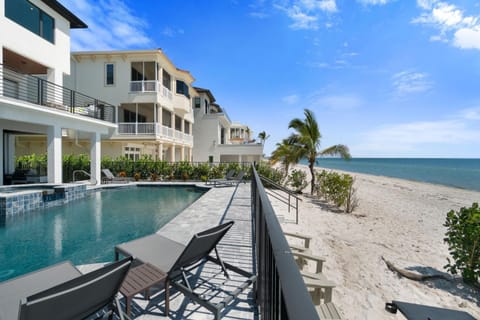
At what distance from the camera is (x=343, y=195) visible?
11117mm

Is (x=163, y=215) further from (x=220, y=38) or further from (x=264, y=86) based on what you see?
(x=264, y=86)

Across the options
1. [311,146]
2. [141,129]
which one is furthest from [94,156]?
[311,146]

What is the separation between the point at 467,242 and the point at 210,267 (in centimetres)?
528

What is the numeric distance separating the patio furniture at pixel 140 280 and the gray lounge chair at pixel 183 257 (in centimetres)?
7

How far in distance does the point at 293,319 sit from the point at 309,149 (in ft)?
46.3

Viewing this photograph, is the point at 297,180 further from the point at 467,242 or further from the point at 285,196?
the point at 467,242

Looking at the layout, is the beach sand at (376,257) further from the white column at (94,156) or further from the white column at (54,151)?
the white column at (94,156)

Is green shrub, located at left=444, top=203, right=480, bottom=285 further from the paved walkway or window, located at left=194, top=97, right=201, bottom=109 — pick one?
window, located at left=194, top=97, right=201, bottom=109

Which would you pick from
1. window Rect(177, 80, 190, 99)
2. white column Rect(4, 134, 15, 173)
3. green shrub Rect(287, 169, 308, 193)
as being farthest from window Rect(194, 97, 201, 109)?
white column Rect(4, 134, 15, 173)

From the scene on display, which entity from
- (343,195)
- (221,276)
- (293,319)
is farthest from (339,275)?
(343,195)

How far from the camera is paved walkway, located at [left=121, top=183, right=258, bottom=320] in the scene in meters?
2.52

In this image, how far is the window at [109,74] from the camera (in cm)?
1723

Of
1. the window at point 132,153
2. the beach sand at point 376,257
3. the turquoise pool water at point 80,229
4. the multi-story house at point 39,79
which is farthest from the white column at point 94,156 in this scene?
the beach sand at point 376,257

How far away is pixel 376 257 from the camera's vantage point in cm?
587
